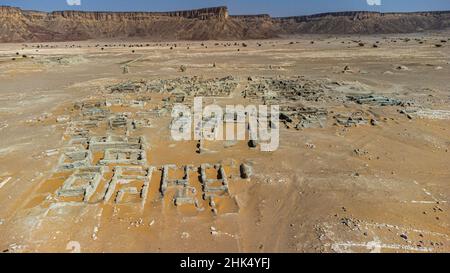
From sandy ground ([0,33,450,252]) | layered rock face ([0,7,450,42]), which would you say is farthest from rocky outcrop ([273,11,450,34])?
sandy ground ([0,33,450,252])

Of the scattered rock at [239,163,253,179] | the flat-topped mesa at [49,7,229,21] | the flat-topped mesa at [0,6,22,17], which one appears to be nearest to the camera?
the scattered rock at [239,163,253,179]

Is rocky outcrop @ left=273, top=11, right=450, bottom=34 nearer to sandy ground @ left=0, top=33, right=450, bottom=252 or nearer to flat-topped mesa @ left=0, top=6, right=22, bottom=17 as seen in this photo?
flat-topped mesa @ left=0, top=6, right=22, bottom=17

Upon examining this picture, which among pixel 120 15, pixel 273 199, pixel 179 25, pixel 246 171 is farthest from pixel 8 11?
pixel 273 199

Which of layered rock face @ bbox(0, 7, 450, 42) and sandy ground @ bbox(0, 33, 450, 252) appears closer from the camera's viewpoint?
sandy ground @ bbox(0, 33, 450, 252)

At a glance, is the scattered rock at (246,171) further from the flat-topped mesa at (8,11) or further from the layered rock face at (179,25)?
the flat-topped mesa at (8,11)

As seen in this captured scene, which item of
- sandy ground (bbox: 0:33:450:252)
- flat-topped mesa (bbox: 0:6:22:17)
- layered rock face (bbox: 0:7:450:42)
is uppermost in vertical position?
flat-topped mesa (bbox: 0:6:22:17)

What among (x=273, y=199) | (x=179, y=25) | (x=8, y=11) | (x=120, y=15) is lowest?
(x=273, y=199)

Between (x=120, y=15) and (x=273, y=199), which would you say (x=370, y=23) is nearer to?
(x=120, y=15)

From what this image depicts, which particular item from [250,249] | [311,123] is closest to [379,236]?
[250,249]

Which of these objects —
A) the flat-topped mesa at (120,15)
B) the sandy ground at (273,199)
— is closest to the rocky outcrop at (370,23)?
the flat-topped mesa at (120,15)
